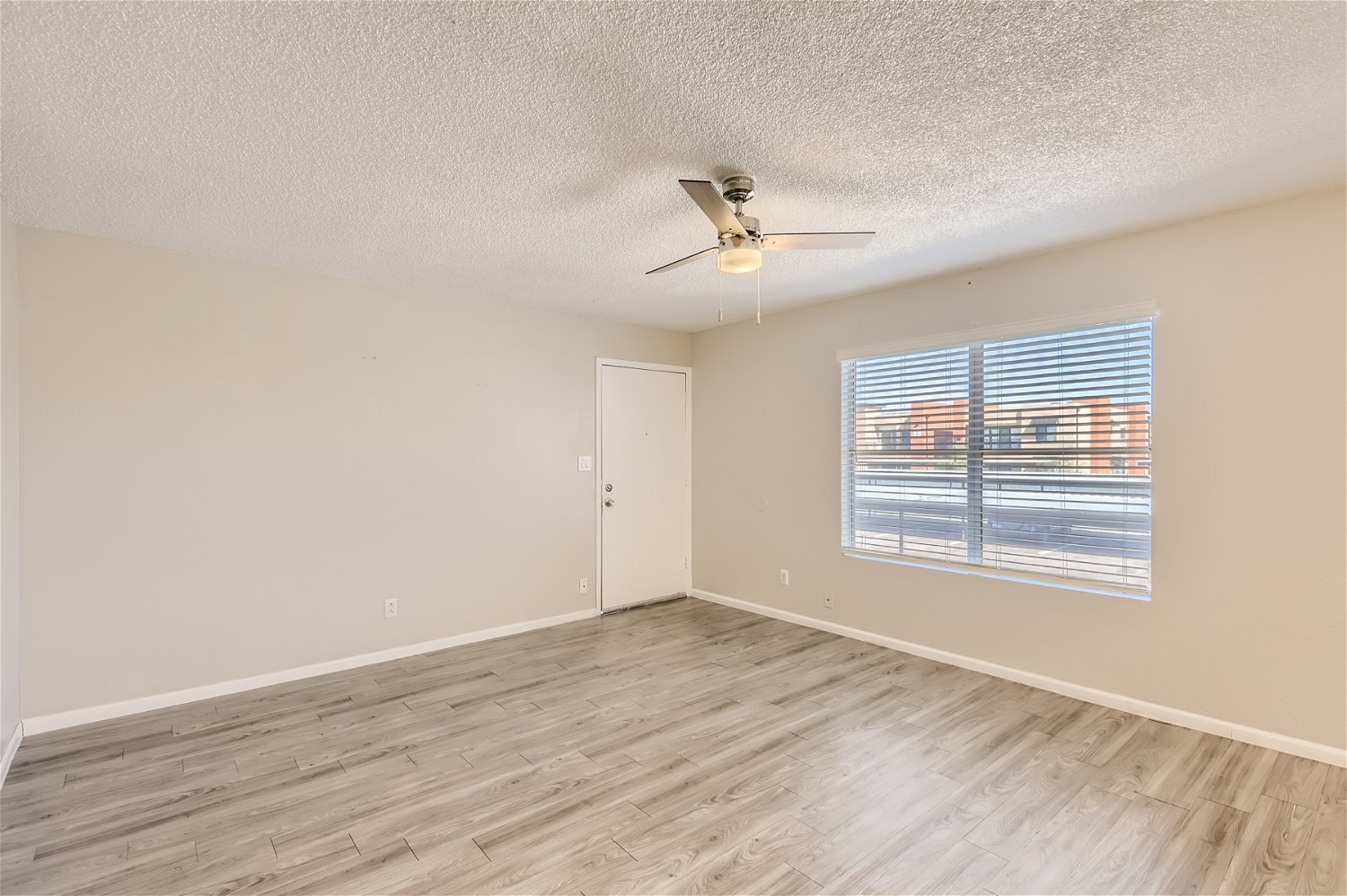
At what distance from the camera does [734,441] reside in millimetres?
5383

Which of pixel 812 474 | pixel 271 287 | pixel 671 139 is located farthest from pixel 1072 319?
pixel 271 287

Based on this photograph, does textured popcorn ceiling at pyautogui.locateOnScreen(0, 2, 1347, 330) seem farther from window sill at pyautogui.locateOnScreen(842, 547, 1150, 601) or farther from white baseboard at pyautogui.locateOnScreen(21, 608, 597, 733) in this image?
white baseboard at pyautogui.locateOnScreen(21, 608, 597, 733)

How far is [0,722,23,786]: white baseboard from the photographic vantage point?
2.56 m

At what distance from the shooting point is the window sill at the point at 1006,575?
3223 millimetres

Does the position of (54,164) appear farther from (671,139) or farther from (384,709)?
(384,709)

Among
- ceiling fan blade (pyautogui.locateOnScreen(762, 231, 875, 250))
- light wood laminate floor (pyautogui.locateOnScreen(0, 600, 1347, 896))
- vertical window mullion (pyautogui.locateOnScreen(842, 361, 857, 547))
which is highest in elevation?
ceiling fan blade (pyautogui.locateOnScreen(762, 231, 875, 250))

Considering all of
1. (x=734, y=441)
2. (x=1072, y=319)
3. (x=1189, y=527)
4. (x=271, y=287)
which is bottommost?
(x=1189, y=527)

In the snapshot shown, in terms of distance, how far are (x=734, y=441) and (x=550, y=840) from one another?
3.65 meters

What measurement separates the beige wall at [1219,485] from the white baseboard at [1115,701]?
4 cm

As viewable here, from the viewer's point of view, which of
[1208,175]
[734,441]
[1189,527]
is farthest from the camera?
[734,441]

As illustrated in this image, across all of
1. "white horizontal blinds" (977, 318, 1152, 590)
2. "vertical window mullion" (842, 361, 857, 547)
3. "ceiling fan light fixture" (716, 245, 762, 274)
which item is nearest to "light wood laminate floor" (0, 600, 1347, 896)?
"white horizontal blinds" (977, 318, 1152, 590)

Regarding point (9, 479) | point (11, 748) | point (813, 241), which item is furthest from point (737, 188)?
point (11, 748)

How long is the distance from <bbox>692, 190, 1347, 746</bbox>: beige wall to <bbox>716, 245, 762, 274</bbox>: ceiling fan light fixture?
2.03 metres

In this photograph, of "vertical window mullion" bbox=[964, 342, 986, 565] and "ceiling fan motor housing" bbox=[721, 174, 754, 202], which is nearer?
"ceiling fan motor housing" bbox=[721, 174, 754, 202]
